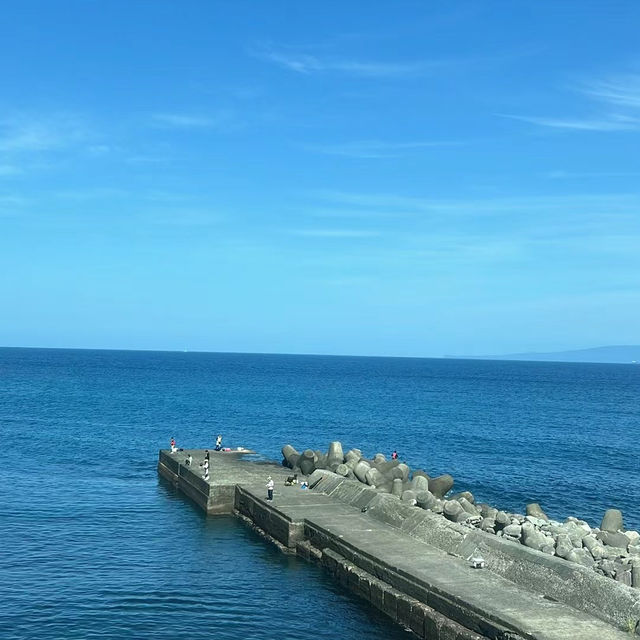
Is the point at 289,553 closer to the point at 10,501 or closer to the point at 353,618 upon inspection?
the point at 353,618

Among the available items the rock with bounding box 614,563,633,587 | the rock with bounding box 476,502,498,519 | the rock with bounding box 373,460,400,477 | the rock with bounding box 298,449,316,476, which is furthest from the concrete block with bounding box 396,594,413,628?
the rock with bounding box 298,449,316,476

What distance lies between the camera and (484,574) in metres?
24.0

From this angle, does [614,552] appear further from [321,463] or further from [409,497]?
[321,463]

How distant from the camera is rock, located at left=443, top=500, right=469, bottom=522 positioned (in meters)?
31.9

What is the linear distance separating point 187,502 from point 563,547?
2259 cm

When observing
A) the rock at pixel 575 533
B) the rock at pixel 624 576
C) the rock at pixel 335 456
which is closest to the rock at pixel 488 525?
the rock at pixel 575 533

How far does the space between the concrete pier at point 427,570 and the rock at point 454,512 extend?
7.46 feet

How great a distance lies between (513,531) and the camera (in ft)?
95.5

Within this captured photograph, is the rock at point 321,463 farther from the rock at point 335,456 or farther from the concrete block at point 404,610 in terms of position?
the concrete block at point 404,610

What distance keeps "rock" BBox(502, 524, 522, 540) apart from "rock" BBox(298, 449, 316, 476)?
56.8 feet

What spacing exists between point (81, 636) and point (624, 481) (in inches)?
1665

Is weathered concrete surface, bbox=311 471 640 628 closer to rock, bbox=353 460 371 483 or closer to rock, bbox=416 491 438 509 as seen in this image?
rock, bbox=416 491 438 509

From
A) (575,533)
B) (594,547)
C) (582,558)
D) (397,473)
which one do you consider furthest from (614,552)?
(397,473)

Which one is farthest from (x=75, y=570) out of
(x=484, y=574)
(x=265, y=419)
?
(x=265, y=419)
